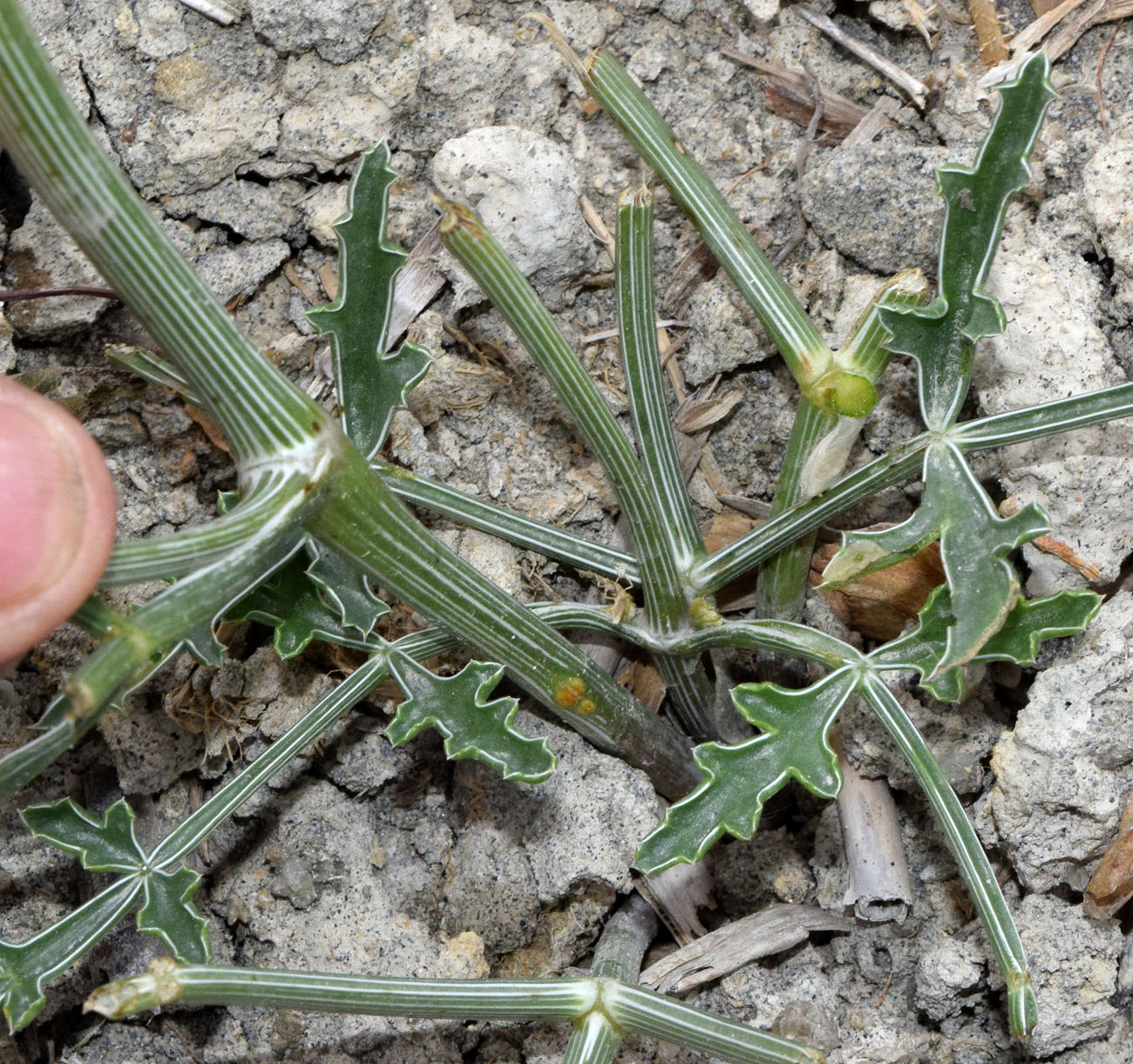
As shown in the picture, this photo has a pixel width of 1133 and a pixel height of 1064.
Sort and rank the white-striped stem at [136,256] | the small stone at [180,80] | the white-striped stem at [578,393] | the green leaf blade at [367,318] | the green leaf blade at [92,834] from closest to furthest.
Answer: the white-striped stem at [136,256] → the white-striped stem at [578,393] → the green leaf blade at [367,318] → the green leaf blade at [92,834] → the small stone at [180,80]

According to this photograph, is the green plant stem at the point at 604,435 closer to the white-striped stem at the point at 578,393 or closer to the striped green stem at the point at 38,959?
the white-striped stem at the point at 578,393

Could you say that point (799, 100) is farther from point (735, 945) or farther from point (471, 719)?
point (735, 945)

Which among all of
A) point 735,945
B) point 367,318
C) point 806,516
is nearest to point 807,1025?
point 735,945

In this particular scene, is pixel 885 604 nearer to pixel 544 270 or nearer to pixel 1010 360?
pixel 1010 360

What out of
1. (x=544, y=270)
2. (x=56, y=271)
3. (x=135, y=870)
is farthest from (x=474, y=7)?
(x=135, y=870)

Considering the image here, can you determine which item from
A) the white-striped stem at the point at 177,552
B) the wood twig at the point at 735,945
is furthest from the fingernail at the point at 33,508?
the wood twig at the point at 735,945

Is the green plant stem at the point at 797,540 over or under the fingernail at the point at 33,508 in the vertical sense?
under

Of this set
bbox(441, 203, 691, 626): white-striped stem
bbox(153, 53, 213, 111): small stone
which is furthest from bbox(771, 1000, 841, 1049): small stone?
bbox(153, 53, 213, 111): small stone
